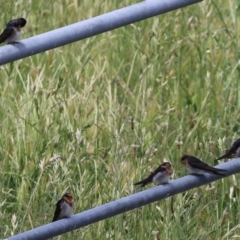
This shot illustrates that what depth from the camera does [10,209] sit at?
→ 4.14 meters

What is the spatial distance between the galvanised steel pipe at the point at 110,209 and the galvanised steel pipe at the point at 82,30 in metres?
0.38

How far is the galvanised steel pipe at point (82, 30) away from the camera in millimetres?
2303

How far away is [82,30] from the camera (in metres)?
2.40

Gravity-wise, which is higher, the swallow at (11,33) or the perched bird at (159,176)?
the swallow at (11,33)

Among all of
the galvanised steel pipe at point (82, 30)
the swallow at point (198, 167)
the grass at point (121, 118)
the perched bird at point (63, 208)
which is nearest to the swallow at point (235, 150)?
the swallow at point (198, 167)

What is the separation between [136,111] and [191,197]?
1.69 feet

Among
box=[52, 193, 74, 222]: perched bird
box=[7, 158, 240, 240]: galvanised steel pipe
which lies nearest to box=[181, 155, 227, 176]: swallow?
box=[7, 158, 240, 240]: galvanised steel pipe

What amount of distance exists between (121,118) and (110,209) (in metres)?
1.96

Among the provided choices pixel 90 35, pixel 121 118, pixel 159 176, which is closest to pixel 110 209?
pixel 90 35

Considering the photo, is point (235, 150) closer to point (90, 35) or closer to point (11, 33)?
point (11, 33)

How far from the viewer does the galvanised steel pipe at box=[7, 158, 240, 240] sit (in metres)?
2.34

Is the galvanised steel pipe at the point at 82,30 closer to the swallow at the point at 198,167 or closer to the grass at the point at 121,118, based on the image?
the swallow at the point at 198,167

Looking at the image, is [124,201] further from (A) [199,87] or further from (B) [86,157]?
(A) [199,87]

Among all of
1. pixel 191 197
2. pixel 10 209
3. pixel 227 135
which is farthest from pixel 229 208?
pixel 10 209
